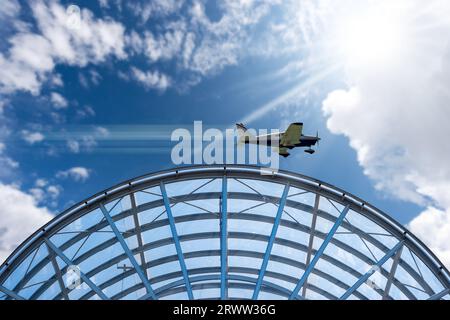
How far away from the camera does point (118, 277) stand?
21.9m

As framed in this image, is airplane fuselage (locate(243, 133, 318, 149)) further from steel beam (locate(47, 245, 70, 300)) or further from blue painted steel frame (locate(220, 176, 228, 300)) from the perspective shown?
steel beam (locate(47, 245, 70, 300))

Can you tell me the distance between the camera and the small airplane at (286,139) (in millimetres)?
36844

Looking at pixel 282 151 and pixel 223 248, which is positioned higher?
pixel 282 151

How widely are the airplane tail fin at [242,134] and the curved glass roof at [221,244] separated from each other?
18.0 meters

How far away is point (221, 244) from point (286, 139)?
73.7 feet

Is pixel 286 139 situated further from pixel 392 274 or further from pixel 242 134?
pixel 392 274

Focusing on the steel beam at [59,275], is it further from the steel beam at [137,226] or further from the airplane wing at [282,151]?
the airplane wing at [282,151]

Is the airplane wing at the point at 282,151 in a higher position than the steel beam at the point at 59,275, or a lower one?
higher

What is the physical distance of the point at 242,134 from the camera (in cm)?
4091

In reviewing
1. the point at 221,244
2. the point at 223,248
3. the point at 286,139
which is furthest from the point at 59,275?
the point at 286,139

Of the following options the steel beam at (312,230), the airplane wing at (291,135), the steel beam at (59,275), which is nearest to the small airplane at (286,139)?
the airplane wing at (291,135)

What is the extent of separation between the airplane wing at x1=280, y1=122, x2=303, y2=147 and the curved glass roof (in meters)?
16.8

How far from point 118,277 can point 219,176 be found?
30.4ft
